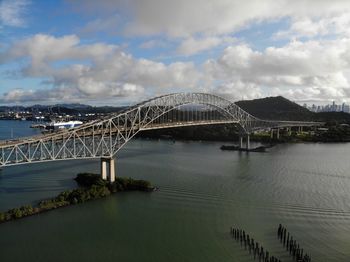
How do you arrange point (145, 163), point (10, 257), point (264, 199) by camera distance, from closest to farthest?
1. point (10, 257)
2. point (264, 199)
3. point (145, 163)

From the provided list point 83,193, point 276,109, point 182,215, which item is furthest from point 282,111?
point 182,215

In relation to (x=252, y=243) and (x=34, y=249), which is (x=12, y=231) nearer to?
(x=34, y=249)

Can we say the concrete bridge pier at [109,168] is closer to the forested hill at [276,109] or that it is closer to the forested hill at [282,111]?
the forested hill at [282,111]

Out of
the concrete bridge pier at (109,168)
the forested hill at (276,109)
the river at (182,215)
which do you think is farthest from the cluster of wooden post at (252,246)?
the forested hill at (276,109)

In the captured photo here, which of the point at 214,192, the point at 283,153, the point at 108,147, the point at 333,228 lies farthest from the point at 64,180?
the point at 283,153

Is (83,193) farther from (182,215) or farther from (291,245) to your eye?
(291,245)

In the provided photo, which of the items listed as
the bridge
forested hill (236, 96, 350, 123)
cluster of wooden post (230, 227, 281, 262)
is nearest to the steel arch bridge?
the bridge
